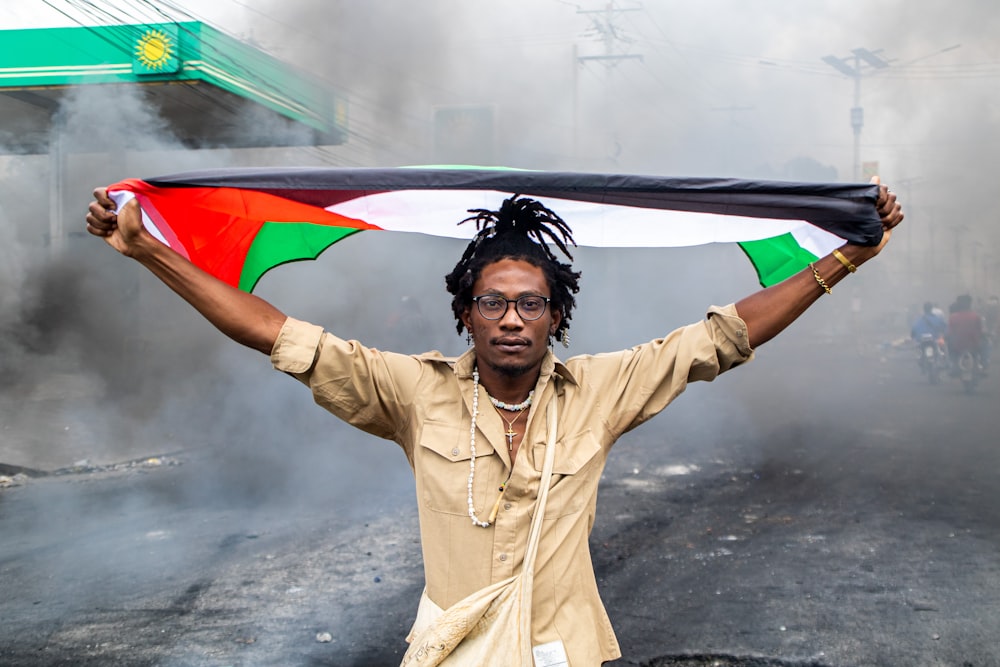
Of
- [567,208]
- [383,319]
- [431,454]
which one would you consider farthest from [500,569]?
[383,319]

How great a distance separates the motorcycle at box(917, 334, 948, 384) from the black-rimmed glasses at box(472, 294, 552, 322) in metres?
12.4

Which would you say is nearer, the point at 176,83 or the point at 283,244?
the point at 283,244

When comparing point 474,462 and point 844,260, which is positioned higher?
point 844,260

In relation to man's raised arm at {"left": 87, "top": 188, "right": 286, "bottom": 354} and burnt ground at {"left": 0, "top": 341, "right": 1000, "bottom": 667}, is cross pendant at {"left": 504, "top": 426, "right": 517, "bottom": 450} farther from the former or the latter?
burnt ground at {"left": 0, "top": 341, "right": 1000, "bottom": 667}

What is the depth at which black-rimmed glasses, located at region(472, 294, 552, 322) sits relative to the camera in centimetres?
171

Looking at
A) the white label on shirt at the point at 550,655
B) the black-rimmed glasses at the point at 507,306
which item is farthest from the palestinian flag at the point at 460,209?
the white label on shirt at the point at 550,655

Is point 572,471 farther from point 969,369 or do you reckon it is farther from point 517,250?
point 969,369

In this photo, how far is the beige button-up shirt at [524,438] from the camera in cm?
159

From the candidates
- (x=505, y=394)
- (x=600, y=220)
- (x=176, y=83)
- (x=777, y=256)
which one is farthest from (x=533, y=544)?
(x=176, y=83)

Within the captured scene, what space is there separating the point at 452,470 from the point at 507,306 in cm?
34

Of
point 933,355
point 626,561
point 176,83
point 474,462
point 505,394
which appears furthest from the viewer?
point 933,355

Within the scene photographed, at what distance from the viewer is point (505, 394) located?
175cm

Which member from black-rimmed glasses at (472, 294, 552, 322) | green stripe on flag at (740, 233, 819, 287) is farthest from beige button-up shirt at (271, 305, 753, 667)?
green stripe on flag at (740, 233, 819, 287)

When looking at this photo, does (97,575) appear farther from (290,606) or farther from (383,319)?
(383,319)
